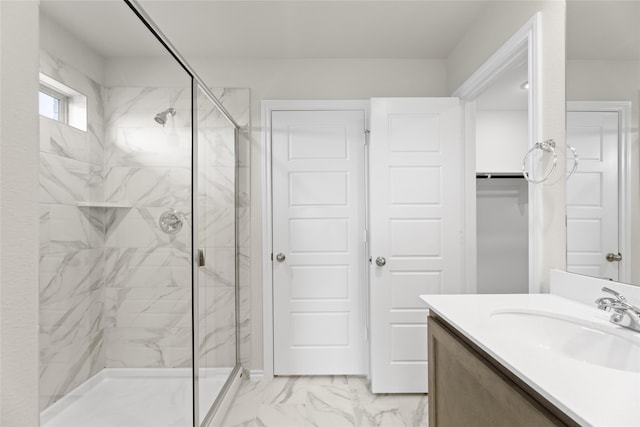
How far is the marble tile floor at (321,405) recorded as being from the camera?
2059mm

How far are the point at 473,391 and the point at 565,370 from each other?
316mm

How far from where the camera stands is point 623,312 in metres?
0.98

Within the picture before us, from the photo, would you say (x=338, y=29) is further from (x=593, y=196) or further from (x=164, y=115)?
(x=593, y=196)

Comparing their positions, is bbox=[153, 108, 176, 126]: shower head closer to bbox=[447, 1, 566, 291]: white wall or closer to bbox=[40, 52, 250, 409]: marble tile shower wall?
bbox=[40, 52, 250, 409]: marble tile shower wall

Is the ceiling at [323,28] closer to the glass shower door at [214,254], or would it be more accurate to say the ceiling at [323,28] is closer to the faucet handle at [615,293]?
the glass shower door at [214,254]

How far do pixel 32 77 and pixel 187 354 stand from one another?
1.39 metres

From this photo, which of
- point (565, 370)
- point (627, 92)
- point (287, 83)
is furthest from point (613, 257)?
point (287, 83)

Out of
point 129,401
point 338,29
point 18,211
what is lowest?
point 129,401

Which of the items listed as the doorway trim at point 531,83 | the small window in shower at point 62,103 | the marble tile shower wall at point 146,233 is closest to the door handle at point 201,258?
the marble tile shower wall at point 146,233

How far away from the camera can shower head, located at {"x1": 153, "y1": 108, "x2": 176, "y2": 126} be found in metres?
1.42

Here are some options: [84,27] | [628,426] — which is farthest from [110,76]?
[628,426]

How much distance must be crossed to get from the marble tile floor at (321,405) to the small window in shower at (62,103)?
6.18ft

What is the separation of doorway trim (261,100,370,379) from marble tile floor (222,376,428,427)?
0.84ft

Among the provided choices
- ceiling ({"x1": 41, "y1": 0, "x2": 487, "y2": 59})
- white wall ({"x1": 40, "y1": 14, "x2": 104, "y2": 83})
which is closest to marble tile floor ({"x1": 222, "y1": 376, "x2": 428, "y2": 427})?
white wall ({"x1": 40, "y1": 14, "x2": 104, "y2": 83})
